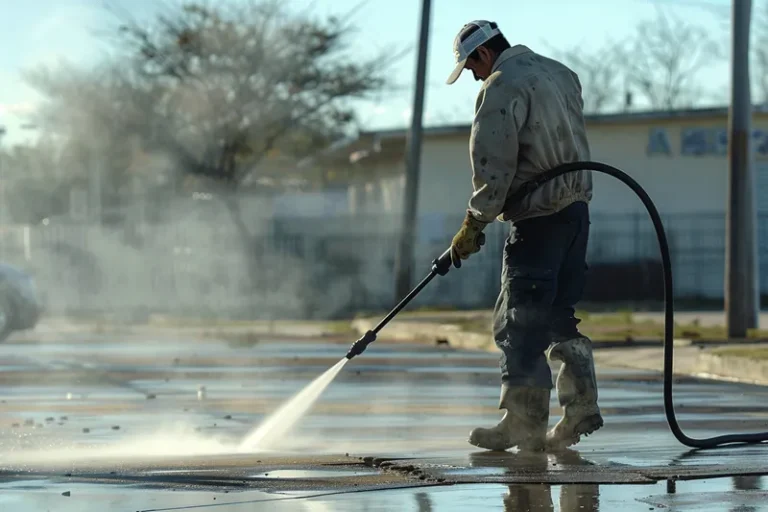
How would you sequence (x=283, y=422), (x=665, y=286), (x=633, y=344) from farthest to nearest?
(x=633, y=344) → (x=283, y=422) → (x=665, y=286)

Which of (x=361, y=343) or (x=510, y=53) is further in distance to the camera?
(x=361, y=343)

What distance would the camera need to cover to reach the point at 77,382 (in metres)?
13.1

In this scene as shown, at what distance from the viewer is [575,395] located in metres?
7.62

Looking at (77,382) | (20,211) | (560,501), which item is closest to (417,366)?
(77,382)

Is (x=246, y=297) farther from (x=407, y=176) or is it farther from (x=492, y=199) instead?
(x=492, y=199)

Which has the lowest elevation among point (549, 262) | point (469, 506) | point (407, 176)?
point (469, 506)

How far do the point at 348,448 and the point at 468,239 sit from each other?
1.19 metres

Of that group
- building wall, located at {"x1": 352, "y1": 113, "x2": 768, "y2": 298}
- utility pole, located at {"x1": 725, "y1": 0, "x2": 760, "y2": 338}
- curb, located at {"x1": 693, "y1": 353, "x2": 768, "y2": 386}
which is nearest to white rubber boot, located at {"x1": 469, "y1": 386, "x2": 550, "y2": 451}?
curb, located at {"x1": 693, "y1": 353, "x2": 768, "y2": 386}

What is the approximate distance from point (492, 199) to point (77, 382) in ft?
21.4

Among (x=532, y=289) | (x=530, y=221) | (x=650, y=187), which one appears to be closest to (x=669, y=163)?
(x=650, y=187)

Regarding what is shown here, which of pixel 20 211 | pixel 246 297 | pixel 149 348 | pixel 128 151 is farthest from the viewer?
pixel 20 211

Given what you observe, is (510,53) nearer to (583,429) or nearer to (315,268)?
(583,429)

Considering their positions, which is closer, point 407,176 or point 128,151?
point 407,176

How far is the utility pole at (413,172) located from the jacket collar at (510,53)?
18940 mm
